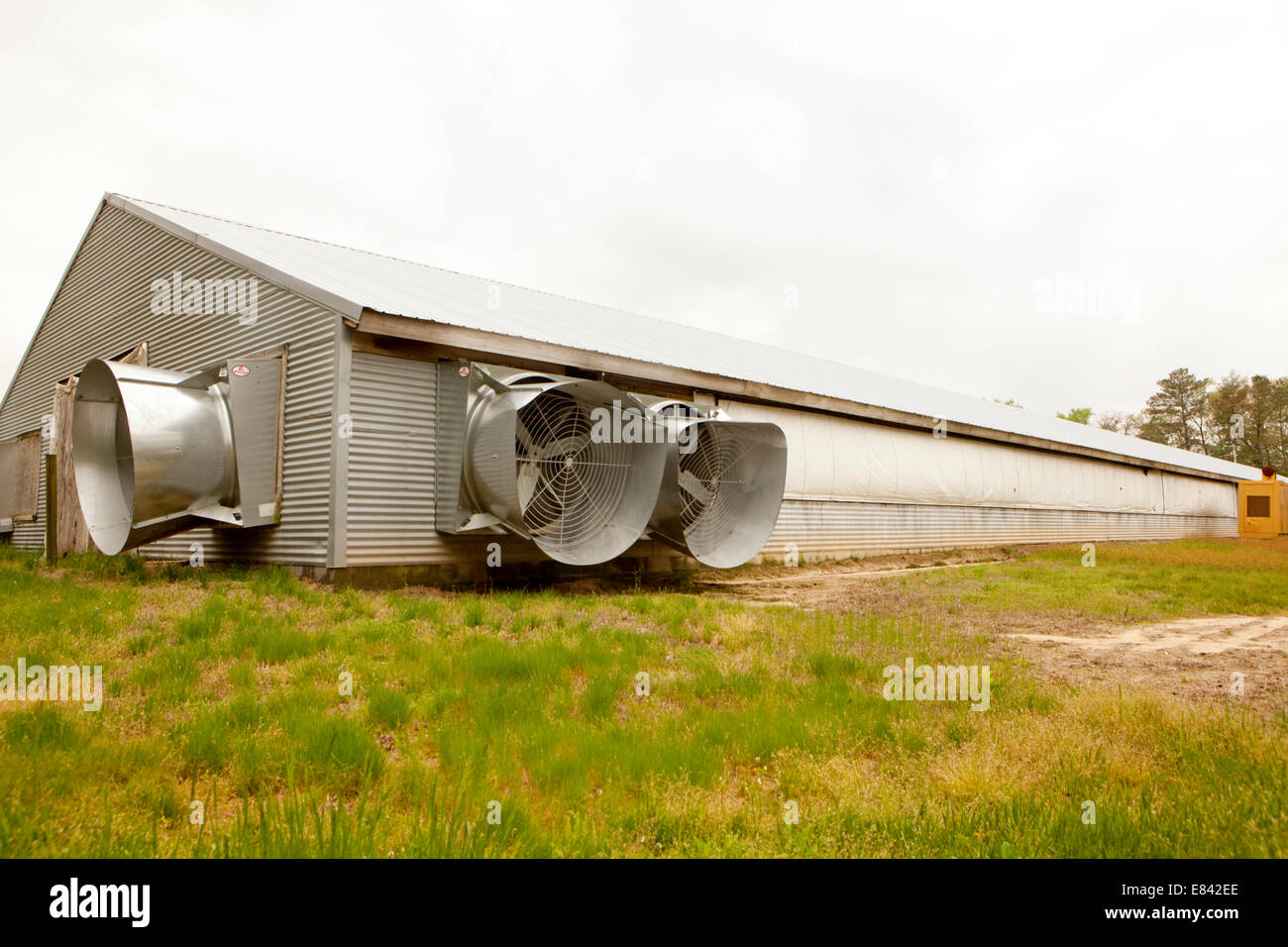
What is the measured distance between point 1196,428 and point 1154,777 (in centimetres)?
7441

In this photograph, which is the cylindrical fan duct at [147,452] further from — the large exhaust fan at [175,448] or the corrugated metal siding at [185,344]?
the corrugated metal siding at [185,344]

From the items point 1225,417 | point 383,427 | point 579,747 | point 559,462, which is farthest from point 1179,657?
point 1225,417

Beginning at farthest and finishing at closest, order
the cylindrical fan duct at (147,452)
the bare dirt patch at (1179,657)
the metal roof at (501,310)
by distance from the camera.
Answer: the metal roof at (501,310), the cylindrical fan duct at (147,452), the bare dirt patch at (1179,657)

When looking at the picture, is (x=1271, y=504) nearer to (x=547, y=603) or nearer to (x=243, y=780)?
(x=547, y=603)

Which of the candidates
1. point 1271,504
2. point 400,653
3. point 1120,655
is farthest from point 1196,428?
point 400,653

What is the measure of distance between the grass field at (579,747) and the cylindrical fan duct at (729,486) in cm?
415

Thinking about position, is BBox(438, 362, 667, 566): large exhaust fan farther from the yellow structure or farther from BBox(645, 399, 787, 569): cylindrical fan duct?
the yellow structure

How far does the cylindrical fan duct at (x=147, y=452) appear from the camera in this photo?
8.47 m

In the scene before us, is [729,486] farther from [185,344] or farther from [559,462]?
[185,344]

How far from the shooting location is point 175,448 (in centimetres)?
866

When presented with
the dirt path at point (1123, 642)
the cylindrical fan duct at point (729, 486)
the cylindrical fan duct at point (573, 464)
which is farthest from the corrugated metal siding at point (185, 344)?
the dirt path at point (1123, 642)

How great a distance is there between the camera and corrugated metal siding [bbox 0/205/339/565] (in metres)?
9.00

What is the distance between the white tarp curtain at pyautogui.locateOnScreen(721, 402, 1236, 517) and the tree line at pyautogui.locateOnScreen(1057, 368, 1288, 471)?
1343 inches

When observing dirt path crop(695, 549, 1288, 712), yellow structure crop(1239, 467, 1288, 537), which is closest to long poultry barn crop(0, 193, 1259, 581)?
dirt path crop(695, 549, 1288, 712)
